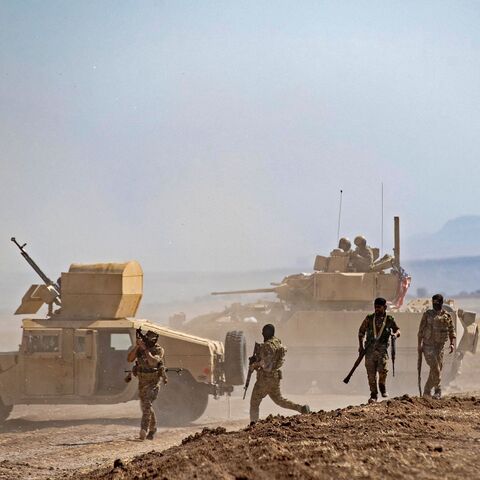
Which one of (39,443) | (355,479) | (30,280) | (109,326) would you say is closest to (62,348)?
(109,326)

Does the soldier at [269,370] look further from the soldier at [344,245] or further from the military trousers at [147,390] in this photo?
the soldier at [344,245]

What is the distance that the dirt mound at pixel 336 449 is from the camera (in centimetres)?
886

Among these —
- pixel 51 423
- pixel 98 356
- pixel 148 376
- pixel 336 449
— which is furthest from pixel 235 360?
pixel 336 449

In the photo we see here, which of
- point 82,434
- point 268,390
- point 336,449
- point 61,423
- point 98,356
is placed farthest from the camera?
point 61,423

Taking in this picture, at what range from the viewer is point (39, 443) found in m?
15.6

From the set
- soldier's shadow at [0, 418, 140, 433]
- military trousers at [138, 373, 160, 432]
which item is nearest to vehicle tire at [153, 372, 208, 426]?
soldier's shadow at [0, 418, 140, 433]

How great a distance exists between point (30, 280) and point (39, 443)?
8210 centimetres

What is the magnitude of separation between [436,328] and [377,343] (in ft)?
5.69

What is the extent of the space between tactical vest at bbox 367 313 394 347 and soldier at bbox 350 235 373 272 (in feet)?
38.3

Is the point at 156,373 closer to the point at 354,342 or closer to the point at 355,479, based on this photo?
the point at 355,479

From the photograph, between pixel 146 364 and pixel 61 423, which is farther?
pixel 61 423

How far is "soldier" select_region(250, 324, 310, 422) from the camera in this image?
14148 millimetres

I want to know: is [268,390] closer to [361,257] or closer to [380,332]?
[380,332]

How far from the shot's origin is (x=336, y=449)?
377 inches
